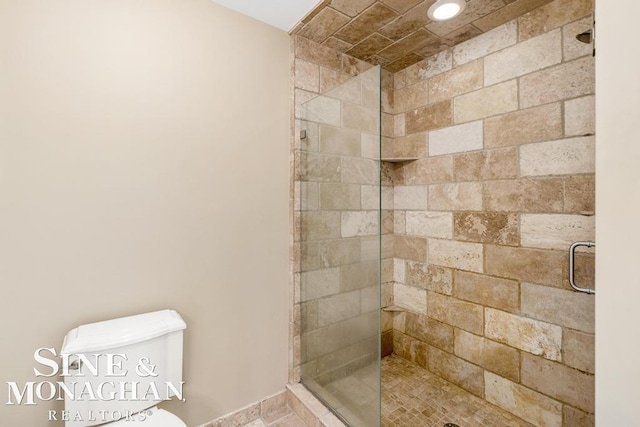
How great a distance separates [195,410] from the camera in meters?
1.59

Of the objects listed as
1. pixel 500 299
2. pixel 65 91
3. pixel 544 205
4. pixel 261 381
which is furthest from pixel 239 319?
pixel 544 205

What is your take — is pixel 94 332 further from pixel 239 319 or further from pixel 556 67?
pixel 556 67

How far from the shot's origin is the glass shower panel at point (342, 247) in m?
1.43

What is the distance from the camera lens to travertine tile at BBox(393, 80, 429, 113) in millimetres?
2287

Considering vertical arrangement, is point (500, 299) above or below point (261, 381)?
above

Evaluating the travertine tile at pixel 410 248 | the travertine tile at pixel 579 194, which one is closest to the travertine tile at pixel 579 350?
the travertine tile at pixel 579 194

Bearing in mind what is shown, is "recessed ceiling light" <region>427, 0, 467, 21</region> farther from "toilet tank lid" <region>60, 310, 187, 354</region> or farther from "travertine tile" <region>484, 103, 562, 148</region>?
"toilet tank lid" <region>60, 310, 187, 354</region>

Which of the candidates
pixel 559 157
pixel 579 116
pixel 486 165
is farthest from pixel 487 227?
pixel 579 116

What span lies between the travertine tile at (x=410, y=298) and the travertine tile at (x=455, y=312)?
2.1 inches

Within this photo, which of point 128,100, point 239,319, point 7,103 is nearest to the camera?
point 7,103

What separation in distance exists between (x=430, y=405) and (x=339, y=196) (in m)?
1.51

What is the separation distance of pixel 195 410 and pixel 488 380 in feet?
5.93

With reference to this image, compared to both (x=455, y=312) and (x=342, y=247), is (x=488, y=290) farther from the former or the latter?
(x=342, y=247)

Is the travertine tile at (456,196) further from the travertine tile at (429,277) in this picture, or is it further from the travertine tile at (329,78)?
the travertine tile at (329,78)
